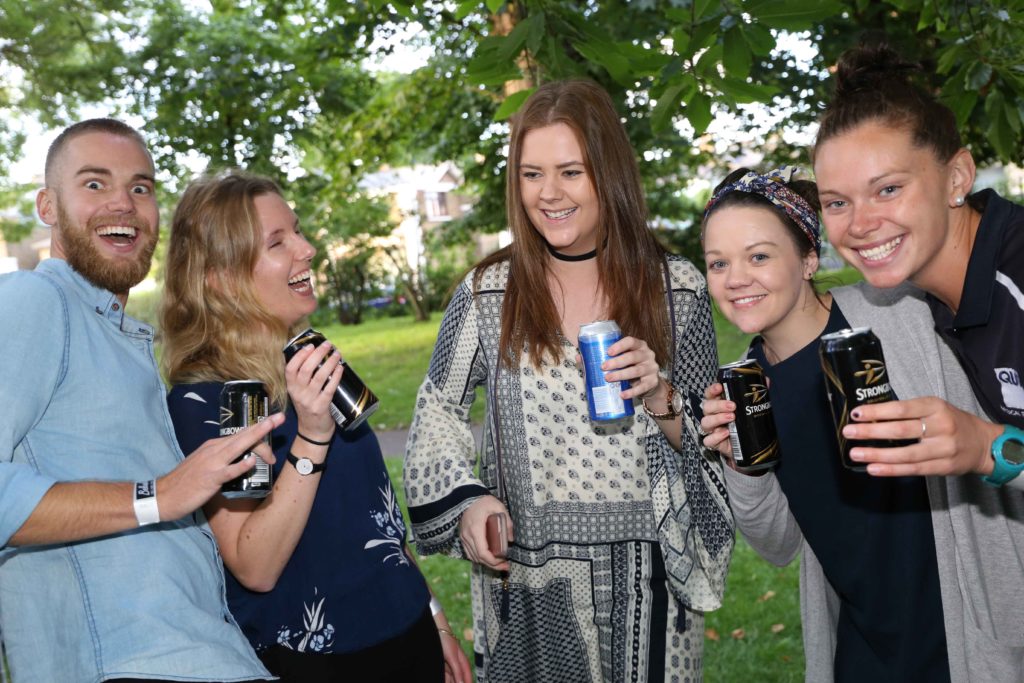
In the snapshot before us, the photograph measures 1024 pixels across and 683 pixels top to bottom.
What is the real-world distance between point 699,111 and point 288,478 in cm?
175

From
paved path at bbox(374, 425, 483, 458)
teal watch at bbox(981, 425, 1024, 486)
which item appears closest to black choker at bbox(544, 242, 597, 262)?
teal watch at bbox(981, 425, 1024, 486)

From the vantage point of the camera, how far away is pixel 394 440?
9.52 m

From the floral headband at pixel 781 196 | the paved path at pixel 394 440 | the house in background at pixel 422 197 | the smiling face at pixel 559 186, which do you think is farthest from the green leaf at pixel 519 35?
the house in background at pixel 422 197

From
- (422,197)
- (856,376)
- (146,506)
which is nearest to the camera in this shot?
(856,376)

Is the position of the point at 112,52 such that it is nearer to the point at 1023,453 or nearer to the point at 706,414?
the point at 706,414

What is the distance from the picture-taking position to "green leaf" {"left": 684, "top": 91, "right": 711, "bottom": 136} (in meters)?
2.94

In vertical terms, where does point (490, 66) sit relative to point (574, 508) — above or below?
above

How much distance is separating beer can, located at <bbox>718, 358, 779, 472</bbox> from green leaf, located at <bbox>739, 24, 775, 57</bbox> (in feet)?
3.63

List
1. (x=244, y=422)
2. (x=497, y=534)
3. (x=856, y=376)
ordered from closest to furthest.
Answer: (x=856, y=376) → (x=244, y=422) → (x=497, y=534)

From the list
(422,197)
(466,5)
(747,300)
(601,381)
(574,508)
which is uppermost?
(422,197)

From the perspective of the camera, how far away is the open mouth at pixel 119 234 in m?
2.17

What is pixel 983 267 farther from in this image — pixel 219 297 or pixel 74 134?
pixel 74 134

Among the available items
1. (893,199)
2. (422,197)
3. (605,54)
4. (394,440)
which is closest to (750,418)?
(893,199)

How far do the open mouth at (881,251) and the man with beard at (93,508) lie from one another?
1.36 meters
